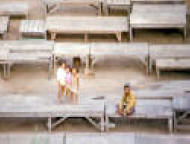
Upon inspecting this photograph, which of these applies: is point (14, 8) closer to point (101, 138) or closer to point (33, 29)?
point (33, 29)

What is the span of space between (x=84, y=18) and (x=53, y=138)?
5684mm

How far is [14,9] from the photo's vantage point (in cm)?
2170

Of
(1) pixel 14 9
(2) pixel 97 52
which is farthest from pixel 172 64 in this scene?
(1) pixel 14 9

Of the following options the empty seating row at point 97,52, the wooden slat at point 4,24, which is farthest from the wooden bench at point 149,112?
the wooden slat at point 4,24

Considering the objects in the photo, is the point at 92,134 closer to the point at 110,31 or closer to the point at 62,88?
the point at 62,88

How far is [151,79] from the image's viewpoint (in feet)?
62.9

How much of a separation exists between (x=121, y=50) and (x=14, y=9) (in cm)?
422

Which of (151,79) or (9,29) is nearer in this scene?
(151,79)

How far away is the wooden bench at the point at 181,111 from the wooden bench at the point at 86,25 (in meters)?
3.81

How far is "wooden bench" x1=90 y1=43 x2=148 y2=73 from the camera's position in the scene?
1936cm

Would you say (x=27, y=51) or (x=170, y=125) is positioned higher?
(x=27, y=51)

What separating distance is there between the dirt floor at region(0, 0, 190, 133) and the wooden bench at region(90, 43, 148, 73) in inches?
19.3

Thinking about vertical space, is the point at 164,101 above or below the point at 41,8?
below

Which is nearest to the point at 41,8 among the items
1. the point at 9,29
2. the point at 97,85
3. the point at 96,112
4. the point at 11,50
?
the point at 9,29
